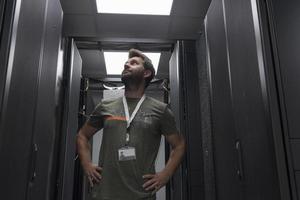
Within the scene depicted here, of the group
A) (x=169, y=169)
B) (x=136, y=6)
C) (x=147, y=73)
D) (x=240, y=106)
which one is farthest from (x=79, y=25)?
(x=240, y=106)

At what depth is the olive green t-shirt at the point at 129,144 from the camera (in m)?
1.30

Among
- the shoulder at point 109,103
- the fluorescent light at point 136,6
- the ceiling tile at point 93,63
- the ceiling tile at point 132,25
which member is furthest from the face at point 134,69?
the ceiling tile at point 93,63

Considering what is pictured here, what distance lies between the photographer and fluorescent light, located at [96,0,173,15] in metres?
2.41

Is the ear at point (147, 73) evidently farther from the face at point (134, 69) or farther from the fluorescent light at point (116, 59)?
the fluorescent light at point (116, 59)

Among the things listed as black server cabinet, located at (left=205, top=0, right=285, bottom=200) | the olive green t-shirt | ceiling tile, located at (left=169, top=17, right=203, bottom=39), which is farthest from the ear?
ceiling tile, located at (left=169, top=17, right=203, bottom=39)

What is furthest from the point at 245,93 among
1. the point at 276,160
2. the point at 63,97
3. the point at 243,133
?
the point at 63,97

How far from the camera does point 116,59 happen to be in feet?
11.2

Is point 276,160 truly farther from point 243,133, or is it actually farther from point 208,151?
point 208,151

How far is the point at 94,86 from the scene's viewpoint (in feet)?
11.1

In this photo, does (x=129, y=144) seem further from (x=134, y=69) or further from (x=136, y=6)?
(x=136, y=6)

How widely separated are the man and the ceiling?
3.46 feet

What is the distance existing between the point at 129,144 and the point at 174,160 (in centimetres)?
23

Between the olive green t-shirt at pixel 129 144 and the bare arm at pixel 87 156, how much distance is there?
0.03 m

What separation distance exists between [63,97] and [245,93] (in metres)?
1.63
